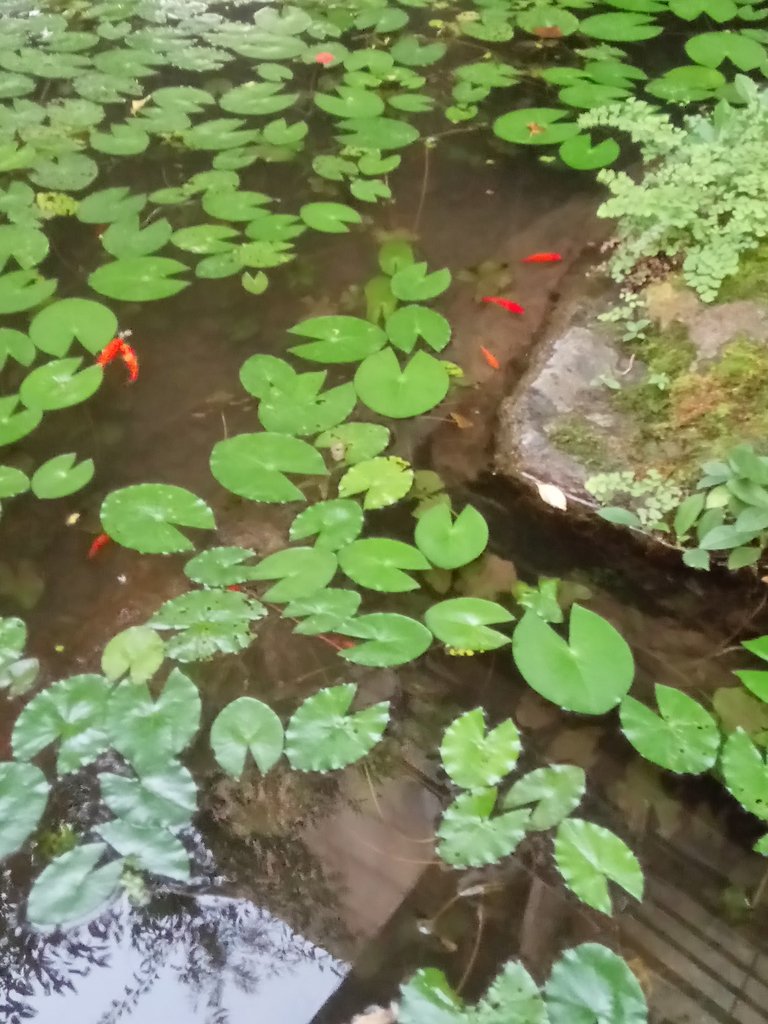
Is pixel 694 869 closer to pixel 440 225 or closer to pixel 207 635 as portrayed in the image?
pixel 207 635

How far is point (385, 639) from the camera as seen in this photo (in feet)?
5.16

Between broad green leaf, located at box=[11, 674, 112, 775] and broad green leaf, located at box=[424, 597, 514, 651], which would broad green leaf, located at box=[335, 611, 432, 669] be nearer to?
broad green leaf, located at box=[424, 597, 514, 651]

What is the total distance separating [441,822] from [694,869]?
43 centimetres

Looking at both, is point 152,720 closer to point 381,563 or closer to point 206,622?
point 206,622

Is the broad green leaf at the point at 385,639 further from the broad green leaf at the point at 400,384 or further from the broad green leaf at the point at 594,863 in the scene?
the broad green leaf at the point at 400,384

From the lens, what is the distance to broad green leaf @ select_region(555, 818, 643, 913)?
131 cm

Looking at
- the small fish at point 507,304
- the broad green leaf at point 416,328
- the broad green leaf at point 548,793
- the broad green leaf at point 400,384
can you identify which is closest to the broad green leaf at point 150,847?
the broad green leaf at point 548,793

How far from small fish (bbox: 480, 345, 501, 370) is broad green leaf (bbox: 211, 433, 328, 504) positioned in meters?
0.57

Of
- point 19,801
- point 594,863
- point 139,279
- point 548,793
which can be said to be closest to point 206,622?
point 19,801

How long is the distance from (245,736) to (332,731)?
16 cm

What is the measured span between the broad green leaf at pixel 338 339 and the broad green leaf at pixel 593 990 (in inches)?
→ 55.7

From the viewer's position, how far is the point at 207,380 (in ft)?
7.00

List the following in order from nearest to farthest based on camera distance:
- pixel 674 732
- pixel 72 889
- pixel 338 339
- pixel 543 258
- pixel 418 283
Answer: pixel 72 889 < pixel 674 732 < pixel 338 339 < pixel 418 283 < pixel 543 258

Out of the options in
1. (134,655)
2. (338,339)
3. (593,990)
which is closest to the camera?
(593,990)
